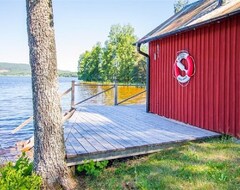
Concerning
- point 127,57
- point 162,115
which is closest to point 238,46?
point 162,115

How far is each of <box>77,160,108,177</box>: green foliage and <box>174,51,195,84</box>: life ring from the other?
3271mm

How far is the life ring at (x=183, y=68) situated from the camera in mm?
6345

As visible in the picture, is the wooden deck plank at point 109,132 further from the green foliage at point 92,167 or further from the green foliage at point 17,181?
the green foliage at point 17,181

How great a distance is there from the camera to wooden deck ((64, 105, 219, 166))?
421 cm

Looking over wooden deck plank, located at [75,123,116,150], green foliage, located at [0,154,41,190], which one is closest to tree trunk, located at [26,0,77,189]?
green foliage, located at [0,154,41,190]

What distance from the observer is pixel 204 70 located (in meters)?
5.95

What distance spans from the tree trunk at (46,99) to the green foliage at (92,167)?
303 millimetres

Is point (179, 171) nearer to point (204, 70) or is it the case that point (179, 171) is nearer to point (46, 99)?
point (46, 99)

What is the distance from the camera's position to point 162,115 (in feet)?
25.7

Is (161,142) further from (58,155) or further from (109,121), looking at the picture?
(109,121)

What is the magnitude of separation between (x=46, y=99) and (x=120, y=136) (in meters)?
1.99

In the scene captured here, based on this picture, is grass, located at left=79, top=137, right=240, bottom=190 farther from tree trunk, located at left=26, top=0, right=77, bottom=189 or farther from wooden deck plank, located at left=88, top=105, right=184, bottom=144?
tree trunk, located at left=26, top=0, right=77, bottom=189

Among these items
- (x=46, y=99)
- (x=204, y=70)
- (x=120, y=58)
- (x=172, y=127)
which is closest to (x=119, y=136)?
(x=172, y=127)

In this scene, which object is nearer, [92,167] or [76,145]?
[92,167]
